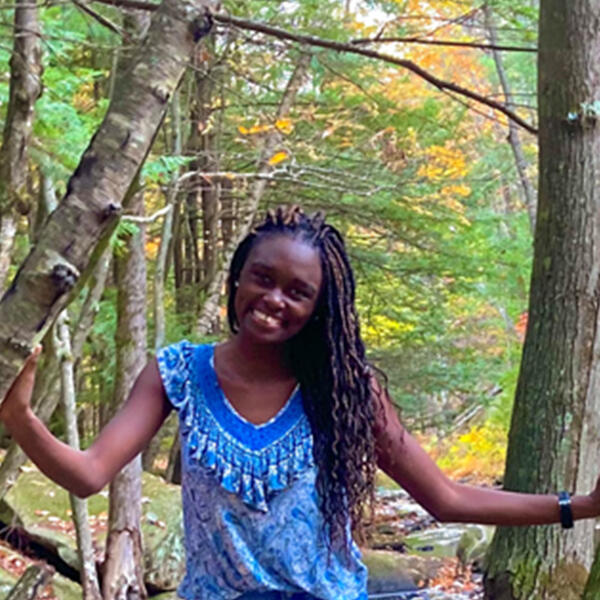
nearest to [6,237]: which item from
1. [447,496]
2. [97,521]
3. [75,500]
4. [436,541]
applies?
[447,496]

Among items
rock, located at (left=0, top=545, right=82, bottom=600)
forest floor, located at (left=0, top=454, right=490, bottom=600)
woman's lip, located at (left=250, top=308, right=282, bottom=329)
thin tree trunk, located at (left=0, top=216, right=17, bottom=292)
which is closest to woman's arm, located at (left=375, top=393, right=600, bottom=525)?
woman's lip, located at (left=250, top=308, right=282, bottom=329)

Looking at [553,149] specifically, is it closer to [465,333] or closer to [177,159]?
[177,159]

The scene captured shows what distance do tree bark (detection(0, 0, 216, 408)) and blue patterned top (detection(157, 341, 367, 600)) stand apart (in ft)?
1.54

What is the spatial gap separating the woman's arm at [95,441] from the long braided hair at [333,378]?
294mm

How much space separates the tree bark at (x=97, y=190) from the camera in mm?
1261

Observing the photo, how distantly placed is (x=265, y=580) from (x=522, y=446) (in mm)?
2423

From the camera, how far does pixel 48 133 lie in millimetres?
4332

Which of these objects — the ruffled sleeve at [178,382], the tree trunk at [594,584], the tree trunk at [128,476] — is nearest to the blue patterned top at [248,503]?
the ruffled sleeve at [178,382]

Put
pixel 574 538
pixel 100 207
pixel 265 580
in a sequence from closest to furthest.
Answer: pixel 100 207 < pixel 265 580 < pixel 574 538

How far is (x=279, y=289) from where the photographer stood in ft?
5.58

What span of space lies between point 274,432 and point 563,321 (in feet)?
7.75

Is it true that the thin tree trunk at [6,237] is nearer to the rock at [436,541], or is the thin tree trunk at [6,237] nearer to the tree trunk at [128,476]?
the tree trunk at [128,476]

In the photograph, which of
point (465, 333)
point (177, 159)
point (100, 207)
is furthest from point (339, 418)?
point (465, 333)

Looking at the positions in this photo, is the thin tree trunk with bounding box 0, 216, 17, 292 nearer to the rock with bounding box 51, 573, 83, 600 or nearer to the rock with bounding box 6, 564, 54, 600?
the rock with bounding box 6, 564, 54, 600
